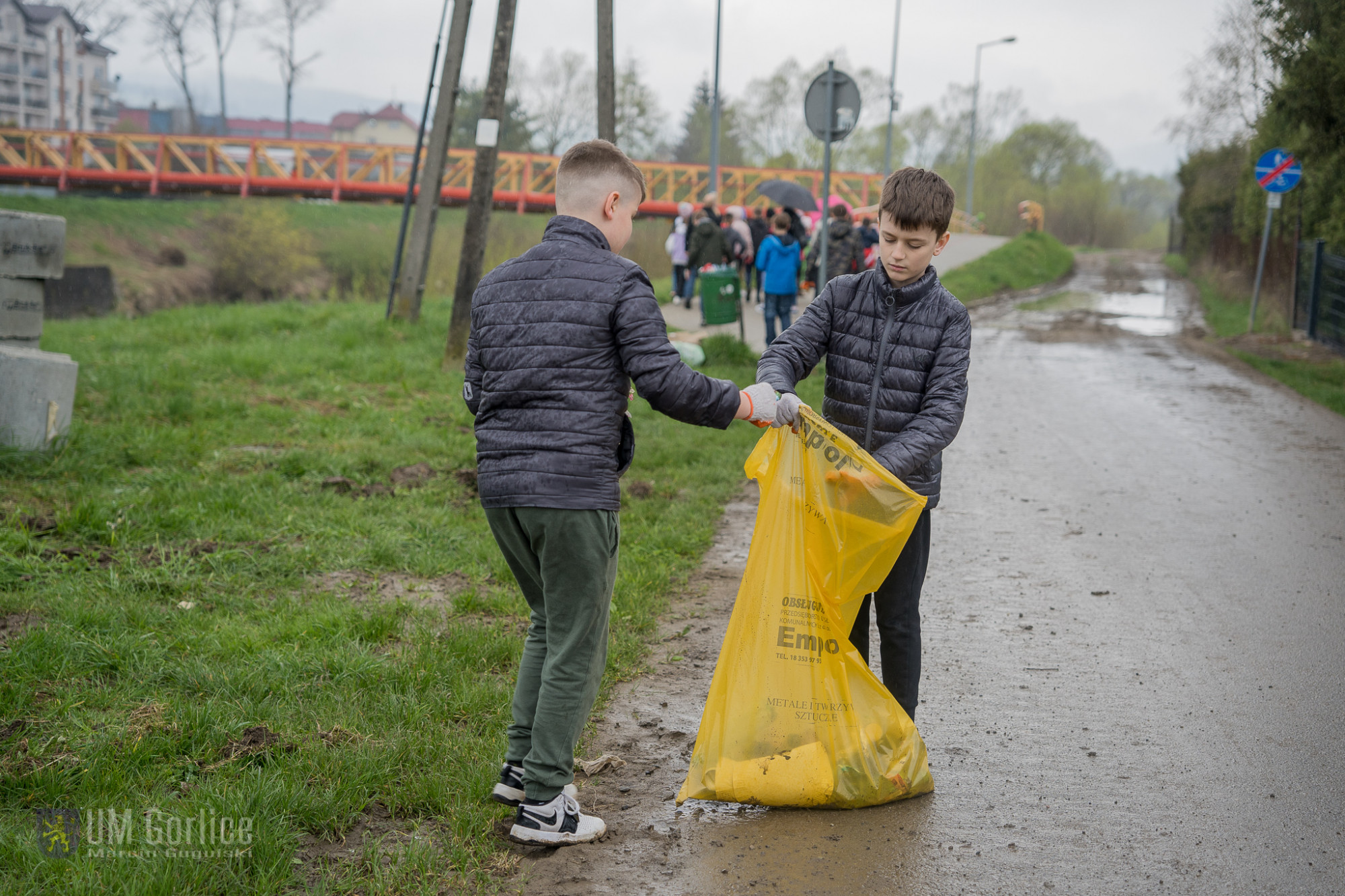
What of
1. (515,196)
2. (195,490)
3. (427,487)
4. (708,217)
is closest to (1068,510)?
(427,487)

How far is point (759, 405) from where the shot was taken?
2.83 m

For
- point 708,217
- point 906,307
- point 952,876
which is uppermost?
point 708,217

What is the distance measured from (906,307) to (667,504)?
3576 millimetres

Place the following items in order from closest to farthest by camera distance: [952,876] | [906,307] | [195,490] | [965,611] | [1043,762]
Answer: [952,876] → [906,307] → [1043,762] → [965,611] → [195,490]

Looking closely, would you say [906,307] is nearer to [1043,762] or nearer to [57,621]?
[1043,762]

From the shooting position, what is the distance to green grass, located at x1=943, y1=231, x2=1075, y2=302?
2533 cm

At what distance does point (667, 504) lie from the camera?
655 cm

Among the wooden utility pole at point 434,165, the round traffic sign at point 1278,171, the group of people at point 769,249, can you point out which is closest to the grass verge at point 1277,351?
the round traffic sign at point 1278,171

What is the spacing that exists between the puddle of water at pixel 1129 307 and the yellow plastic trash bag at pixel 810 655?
1632 cm

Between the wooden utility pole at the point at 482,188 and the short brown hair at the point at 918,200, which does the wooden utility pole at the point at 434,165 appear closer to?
the wooden utility pole at the point at 482,188

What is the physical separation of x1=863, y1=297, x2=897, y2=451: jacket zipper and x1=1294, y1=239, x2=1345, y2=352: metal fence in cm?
1444

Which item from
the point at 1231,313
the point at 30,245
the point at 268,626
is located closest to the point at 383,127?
the point at 1231,313
